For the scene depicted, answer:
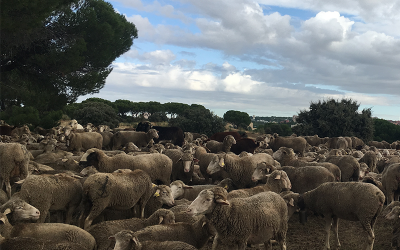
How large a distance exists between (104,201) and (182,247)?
2.71 meters

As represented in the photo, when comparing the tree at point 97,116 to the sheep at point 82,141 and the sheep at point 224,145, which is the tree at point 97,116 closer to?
the sheep at point 82,141

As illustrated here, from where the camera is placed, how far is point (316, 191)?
290 inches

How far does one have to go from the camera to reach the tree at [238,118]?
185 ft

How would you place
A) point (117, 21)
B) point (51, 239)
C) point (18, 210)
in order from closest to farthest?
point (51, 239) → point (18, 210) → point (117, 21)

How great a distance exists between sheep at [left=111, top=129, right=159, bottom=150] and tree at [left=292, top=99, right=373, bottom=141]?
19306 mm

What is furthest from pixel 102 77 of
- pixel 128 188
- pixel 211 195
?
pixel 211 195

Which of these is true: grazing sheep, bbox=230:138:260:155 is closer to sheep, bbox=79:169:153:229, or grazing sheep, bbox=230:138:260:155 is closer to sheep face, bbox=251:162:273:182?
sheep face, bbox=251:162:273:182

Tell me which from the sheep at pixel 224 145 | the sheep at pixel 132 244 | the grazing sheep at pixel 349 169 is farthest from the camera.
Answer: the sheep at pixel 224 145

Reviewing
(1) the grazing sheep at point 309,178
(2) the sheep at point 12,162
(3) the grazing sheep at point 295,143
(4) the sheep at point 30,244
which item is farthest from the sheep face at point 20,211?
(3) the grazing sheep at point 295,143

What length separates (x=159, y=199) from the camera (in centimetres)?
746

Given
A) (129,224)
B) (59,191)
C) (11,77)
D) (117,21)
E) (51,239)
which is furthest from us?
(117,21)

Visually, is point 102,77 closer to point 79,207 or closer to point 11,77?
point 11,77

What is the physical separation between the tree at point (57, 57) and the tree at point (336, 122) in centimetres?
2127

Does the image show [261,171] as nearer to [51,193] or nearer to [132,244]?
[132,244]
